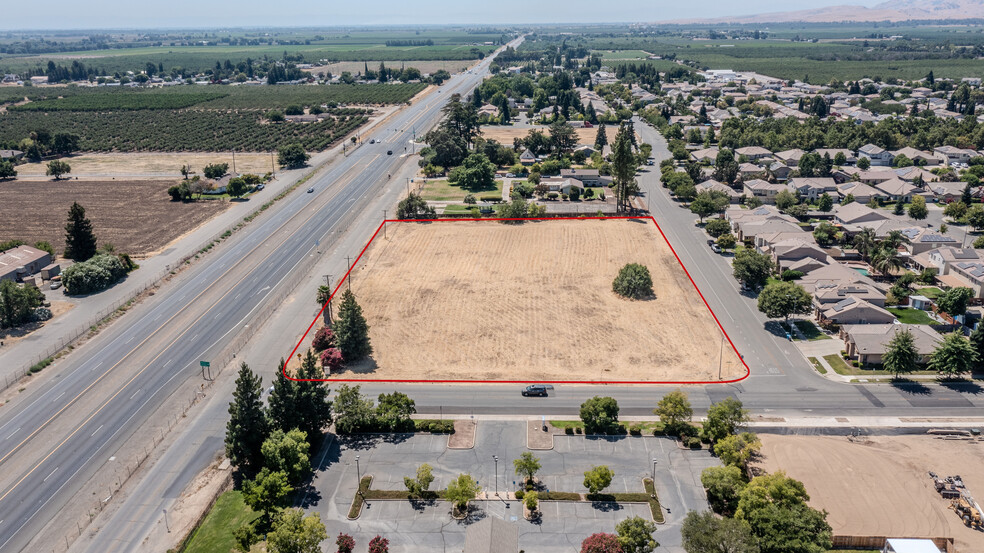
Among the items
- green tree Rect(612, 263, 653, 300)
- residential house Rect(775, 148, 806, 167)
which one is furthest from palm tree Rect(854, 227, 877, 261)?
residential house Rect(775, 148, 806, 167)

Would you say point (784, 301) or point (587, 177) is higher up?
point (587, 177)

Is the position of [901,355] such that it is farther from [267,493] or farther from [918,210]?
[267,493]

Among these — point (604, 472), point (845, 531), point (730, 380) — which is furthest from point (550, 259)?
point (845, 531)

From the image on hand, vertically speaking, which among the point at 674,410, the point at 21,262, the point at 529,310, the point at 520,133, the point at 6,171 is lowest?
the point at 674,410

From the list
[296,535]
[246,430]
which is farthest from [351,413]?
[296,535]

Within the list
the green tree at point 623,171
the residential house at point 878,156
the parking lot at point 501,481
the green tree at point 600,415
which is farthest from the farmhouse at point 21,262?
the residential house at point 878,156

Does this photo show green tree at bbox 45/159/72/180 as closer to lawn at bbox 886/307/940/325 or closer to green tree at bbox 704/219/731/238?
green tree at bbox 704/219/731/238
